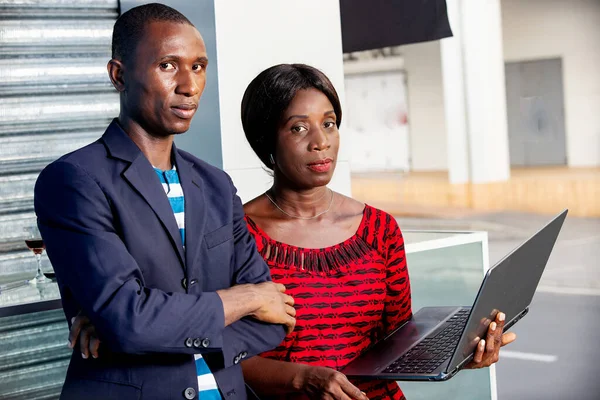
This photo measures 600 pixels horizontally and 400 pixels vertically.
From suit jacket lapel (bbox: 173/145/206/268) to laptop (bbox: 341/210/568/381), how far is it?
468 millimetres

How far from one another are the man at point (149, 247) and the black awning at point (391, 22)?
3028 mm

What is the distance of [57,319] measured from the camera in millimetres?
2148

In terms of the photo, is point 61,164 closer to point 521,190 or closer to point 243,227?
point 243,227

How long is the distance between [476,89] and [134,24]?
42.7ft

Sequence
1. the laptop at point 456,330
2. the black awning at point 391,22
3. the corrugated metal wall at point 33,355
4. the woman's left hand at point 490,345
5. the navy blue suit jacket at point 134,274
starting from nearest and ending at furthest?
the navy blue suit jacket at point 134,274 → the laptop at point 456,330 → the woman's left hand at point 490,345 → the corrugated metal wall at point 33,355 → the black awning at point 391,22

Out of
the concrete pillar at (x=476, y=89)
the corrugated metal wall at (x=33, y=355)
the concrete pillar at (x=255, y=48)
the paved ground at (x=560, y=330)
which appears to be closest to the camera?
the corrugated metal wall at (x=33, y=355)

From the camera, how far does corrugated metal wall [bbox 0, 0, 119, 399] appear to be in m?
2.56

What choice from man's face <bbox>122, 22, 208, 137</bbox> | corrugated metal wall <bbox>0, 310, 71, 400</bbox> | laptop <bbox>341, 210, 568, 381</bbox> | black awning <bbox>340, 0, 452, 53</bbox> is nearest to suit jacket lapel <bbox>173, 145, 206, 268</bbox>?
man's face <bbox>122, 22, 208, 137</bbox>

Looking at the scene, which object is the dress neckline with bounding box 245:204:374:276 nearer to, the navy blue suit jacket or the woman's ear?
the navy blue suit jacket

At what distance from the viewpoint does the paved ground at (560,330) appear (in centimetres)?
552

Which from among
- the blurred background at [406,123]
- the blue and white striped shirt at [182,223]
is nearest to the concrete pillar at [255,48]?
the blurred background at [406,123]

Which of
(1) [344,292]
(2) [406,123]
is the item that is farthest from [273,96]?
(2) [406,123]

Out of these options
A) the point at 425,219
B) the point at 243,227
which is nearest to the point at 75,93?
the point at 243,227

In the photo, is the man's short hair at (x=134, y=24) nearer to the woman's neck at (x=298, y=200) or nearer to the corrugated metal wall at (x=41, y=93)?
the woman's neck at (x=298, y=200)
